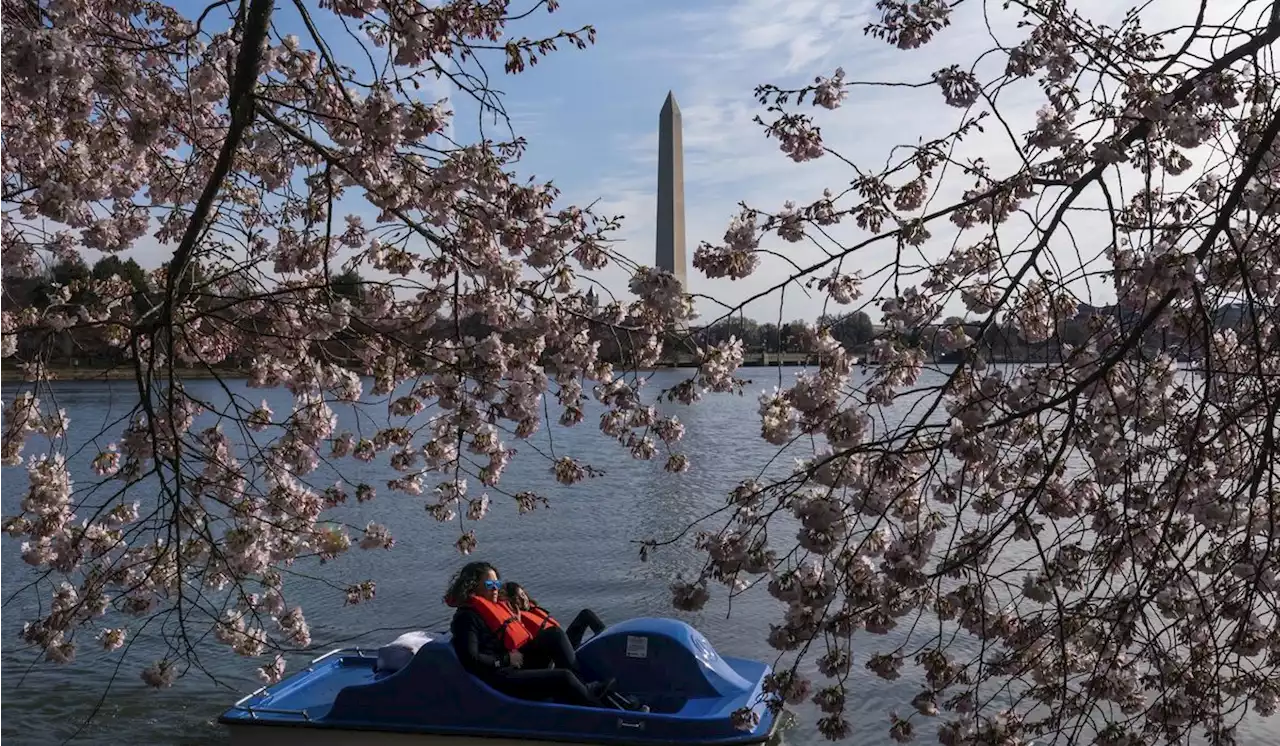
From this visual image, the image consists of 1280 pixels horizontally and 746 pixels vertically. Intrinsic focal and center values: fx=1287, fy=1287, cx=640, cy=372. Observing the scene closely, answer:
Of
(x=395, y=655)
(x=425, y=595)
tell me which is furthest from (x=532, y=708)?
(x=425, y=595)

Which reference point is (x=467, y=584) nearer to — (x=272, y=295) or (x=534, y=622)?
(x=534, y=622)

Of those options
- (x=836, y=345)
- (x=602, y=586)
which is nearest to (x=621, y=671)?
(x=836, y=345)

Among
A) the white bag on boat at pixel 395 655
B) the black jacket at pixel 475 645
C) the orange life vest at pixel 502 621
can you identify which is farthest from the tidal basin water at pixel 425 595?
the white bag on boat at pixel 395 655

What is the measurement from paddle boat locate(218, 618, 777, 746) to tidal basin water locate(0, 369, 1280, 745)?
4.01 ft

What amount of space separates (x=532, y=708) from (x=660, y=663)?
82cm

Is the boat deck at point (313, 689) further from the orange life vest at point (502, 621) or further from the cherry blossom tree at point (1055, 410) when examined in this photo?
the cherry blossom tree at point (1055, 410)

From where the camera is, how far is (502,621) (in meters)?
7.67

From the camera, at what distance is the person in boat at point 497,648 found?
7617 mm

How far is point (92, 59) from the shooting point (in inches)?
176

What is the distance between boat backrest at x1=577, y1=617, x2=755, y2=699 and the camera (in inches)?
306

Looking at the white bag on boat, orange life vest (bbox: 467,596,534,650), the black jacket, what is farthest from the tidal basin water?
the white bag on boat

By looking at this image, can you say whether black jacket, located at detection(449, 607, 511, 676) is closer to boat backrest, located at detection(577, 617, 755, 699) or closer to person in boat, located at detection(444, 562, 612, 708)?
person in boat, located at detection(444, 562, 612, 708)

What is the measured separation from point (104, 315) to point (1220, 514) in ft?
16.9

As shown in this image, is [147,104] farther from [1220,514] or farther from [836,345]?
[1220,514]
